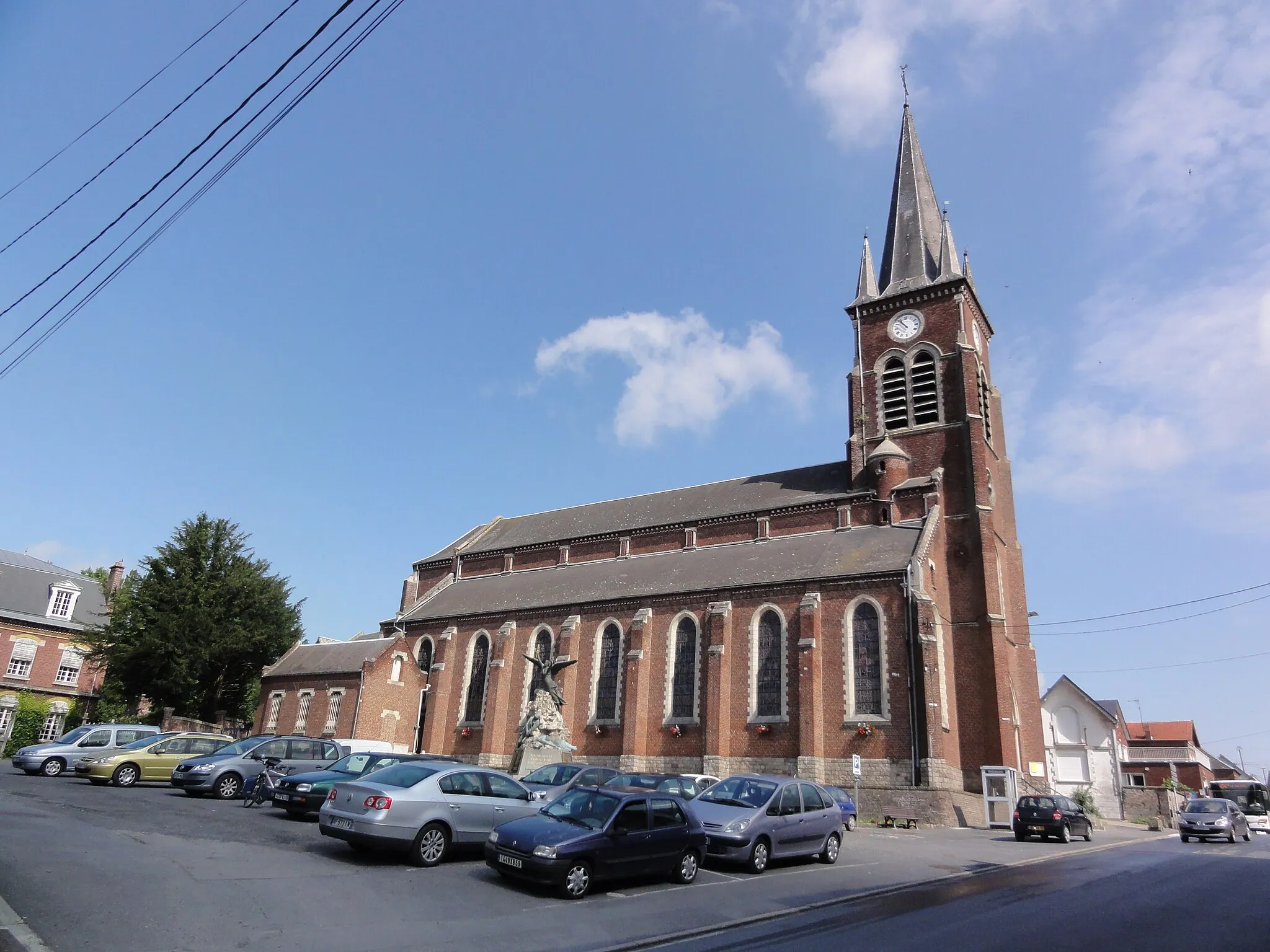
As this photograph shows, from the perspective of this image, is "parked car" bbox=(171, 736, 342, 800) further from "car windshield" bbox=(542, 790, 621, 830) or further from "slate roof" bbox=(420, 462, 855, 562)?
"slate roof" bbox=(420, 462, 855, 562)

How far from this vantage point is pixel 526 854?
10.7 meters

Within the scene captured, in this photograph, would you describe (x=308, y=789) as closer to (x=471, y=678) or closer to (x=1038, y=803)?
(x=1038, y=803)

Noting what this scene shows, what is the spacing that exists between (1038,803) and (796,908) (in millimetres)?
14385

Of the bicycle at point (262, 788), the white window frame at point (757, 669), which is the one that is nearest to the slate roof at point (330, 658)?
the white window frame at point (757, 669)

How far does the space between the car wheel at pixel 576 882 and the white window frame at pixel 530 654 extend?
2463 centimetres

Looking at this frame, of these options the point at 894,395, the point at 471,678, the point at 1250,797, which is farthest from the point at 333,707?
the point at 1250,797

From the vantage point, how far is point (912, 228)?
1564 inches

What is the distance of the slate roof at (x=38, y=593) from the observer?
44.8 m

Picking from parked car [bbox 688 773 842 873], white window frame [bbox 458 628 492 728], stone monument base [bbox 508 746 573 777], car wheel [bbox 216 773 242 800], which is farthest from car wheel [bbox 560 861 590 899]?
white window frame [bbox 458 628 492 728]

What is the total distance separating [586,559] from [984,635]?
19.0 meters

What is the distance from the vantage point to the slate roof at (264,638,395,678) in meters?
38.7

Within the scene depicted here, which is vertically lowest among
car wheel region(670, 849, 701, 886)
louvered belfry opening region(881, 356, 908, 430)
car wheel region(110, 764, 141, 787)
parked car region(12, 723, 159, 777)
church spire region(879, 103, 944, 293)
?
car wheel region(670, 849, 701, 886)

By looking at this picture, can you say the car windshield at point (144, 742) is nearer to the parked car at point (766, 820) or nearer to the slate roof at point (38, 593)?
the parked car at point (766, 820)

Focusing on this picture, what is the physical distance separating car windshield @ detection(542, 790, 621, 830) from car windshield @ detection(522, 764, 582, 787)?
19.3ft
